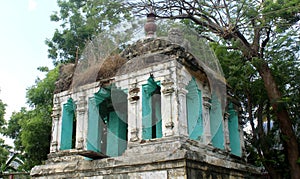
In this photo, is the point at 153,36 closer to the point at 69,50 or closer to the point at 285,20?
the point at 285,20

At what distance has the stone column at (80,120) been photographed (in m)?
8.89

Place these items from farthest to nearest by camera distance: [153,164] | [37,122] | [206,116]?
[37,122] < [206,116] < [153,164]

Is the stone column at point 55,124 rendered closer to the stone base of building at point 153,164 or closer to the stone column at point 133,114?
the stone base of building at point 153,164

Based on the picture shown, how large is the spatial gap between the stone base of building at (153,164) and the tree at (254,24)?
3.00 m

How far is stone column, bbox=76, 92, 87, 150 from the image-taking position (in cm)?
889

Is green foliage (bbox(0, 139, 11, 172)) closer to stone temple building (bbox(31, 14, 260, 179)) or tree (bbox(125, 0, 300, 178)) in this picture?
stone temple building (bbox(31, 14, 260, 179))

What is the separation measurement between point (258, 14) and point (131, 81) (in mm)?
5052

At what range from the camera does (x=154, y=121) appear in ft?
30.1

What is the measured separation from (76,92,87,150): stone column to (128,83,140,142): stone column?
4.92 ft

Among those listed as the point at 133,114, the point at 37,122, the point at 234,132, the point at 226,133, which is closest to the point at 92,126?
the point at 133,114

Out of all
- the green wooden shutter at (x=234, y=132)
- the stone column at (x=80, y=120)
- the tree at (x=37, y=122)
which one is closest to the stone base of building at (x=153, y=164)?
the stone column at (x=80, y=120)

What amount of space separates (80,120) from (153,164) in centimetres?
287

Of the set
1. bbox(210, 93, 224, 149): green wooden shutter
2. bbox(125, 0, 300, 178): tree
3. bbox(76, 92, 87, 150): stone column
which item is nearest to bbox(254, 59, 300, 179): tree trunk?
bbox(125, 0, 300, 178): tree

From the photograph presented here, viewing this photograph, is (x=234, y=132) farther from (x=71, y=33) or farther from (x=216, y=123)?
(x=71, y=33)
